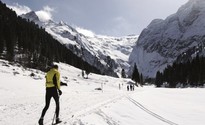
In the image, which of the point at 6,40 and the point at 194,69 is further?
the point at 194,69

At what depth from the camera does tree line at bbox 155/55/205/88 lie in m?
95.7

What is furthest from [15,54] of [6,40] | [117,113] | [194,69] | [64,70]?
[117,113]

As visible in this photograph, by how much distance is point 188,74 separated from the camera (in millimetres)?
106938

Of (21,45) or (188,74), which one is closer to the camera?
(21,45)

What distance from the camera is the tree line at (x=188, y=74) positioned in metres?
95.7

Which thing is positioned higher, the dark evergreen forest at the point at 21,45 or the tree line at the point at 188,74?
the dark evergreen forest at the point at 21,45

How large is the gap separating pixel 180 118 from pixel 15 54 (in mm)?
93636

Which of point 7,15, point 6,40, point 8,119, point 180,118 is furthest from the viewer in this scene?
point 7,15

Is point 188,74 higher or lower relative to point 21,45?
lower

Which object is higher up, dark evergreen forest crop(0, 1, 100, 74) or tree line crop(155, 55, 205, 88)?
dark evergreen forest crop(0, 1, 100, 74)

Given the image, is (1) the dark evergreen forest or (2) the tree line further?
(2) the tree line

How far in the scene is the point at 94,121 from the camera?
37.4ft

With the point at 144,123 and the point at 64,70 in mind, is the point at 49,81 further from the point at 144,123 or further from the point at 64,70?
the point at 64,70

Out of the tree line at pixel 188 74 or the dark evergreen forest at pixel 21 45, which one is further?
the tree line at pixel 188 74
